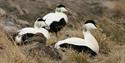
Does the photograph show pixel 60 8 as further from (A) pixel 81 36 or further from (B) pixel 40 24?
(A) pixel 81 36

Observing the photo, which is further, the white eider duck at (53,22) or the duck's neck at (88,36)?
the white eider duck at (53,22)

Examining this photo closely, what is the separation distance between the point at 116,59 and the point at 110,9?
6.88 m

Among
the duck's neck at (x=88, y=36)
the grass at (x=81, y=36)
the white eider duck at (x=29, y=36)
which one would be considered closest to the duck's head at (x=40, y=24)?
the grass at (x=81, y=36)

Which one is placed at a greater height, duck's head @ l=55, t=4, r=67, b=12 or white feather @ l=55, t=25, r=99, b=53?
white feather @ l=55, t=25, r=99, b=53

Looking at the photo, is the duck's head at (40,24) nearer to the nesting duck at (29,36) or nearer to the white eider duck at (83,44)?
the nesting duck at (29,36)

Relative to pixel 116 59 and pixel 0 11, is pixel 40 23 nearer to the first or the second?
pixel 0 11

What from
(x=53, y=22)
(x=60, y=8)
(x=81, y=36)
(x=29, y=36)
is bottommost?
(x=60, y=8)

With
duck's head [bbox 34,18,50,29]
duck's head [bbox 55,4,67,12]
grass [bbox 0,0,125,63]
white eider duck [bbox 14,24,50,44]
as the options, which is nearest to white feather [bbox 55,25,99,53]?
grass [bbox 0,0,125,63]

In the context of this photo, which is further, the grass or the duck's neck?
the duck's neck

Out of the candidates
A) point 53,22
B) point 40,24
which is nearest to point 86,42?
point 40,24

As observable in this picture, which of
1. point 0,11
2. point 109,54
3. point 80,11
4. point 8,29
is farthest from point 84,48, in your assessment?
point 80,11

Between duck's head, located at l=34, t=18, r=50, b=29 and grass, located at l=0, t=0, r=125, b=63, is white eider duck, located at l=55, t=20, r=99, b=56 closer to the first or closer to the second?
grass, located at l=0, t=0, r=125, b=63

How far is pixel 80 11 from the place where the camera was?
675 inches

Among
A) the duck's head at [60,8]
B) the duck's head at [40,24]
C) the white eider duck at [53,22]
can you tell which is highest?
the duck's head at [40,24]
